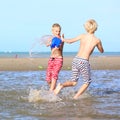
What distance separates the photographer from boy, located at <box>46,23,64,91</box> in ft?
33.9

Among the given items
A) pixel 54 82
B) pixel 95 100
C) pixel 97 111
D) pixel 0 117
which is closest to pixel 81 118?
pixel 97 111

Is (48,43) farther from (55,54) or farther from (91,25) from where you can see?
Result: (91,25)

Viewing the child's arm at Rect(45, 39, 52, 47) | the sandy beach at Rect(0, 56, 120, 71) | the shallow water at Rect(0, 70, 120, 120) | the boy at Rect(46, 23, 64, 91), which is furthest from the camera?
the sandy beach at Rect(0, 56, 120, 71)

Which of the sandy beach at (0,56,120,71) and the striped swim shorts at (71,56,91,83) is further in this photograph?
the sandy beach at (0,56,120,71)

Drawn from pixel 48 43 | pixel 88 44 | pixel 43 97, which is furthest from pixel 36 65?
pixel 88 44

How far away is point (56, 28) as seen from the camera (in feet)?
34.1

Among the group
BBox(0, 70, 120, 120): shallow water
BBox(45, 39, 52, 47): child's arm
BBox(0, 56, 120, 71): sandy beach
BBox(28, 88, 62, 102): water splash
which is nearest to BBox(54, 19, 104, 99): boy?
BBox(28, 88, 62, 102): water splash

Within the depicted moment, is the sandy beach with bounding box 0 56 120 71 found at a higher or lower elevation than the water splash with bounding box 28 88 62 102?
lower

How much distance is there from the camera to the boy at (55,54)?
10.3 metres

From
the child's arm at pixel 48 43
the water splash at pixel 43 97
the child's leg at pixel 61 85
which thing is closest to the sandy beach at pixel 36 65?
the child's arm at pixel 48 43

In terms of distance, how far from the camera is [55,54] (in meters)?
10.5

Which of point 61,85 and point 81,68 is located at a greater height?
point 81,68

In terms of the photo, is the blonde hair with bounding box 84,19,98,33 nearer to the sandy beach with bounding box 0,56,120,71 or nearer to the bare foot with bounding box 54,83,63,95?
the bare foot with bounding box 54,83,63,95

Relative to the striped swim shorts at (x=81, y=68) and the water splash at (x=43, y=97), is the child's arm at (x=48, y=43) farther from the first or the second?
the water splash at (x=43, y=97)
